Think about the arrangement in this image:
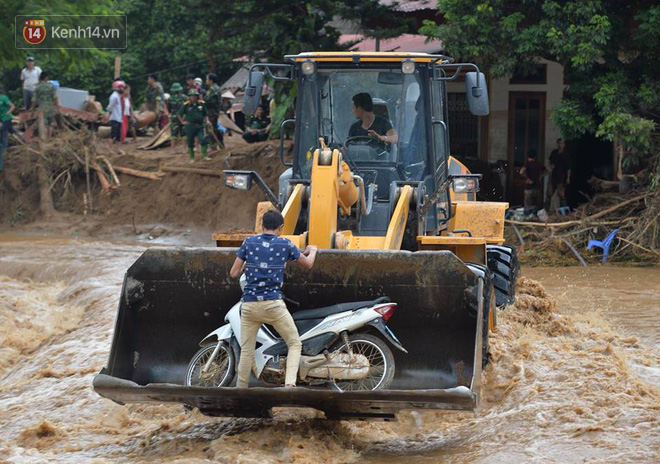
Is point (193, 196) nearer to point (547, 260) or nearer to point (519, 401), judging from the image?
point (547, 260)

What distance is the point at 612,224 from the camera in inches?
660

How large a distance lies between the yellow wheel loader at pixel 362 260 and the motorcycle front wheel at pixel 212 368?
3.3 inches

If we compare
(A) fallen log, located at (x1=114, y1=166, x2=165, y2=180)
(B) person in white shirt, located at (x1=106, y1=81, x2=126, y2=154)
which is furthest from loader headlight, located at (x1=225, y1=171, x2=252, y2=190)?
(B) person in white shirt, located at (x1=106, y1=81, x2=126, y2=154)

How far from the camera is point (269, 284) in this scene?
23.3ft

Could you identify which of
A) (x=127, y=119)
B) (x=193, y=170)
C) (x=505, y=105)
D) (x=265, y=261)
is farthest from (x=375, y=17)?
(x=265, y=261)

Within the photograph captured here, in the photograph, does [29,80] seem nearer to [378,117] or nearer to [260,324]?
[378,117]

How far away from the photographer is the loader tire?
10508 mm

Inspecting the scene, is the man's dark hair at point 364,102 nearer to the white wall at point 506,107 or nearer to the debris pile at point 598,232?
the debris pile at point 598,232

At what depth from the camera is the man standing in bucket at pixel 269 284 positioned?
23.1 ft

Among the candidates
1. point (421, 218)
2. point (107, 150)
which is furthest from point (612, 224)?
point (107, 150)

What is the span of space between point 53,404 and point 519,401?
413cm

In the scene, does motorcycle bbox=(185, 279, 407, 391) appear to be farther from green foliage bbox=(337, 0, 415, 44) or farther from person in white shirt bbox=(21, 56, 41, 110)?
person in white shirt bbox=(21, 56, 41, 110)

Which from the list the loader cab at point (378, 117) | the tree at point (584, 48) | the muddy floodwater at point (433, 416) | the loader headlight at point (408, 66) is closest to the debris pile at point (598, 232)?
the tree at point (584, 48)

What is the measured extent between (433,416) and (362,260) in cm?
145
